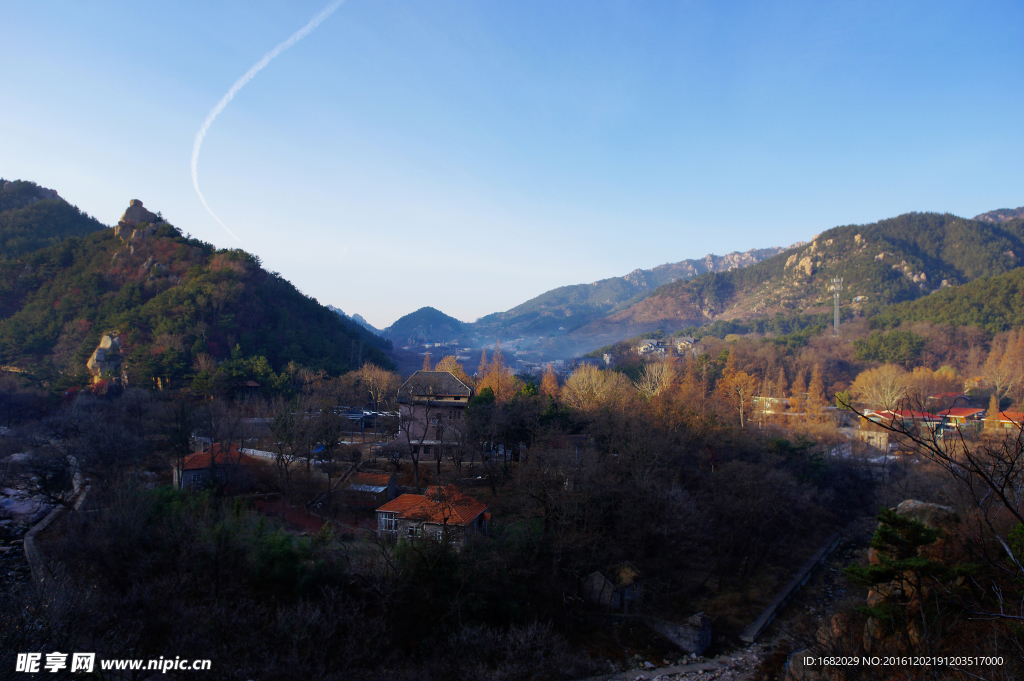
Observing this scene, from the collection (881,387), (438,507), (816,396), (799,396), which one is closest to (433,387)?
(438,507)

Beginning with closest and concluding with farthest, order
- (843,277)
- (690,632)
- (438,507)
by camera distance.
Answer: (690,632) → (438,507) → (843,277)

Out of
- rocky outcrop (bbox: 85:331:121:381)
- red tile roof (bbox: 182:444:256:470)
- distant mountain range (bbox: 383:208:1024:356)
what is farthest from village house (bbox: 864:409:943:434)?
distant mountain range (bbox: 383:208:1024:356)

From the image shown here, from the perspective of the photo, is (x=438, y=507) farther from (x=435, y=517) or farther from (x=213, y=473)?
(x=213, y=473)

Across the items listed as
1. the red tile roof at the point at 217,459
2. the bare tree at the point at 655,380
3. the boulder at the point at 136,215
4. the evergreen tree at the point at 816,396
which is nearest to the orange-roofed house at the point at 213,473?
the red tile roof at the point at 217,459

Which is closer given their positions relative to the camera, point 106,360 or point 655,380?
point 106,360

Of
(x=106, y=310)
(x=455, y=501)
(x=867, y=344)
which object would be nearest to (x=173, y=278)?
(x=106, y=310)

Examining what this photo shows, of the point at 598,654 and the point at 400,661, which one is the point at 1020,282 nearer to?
the point at 598,654
